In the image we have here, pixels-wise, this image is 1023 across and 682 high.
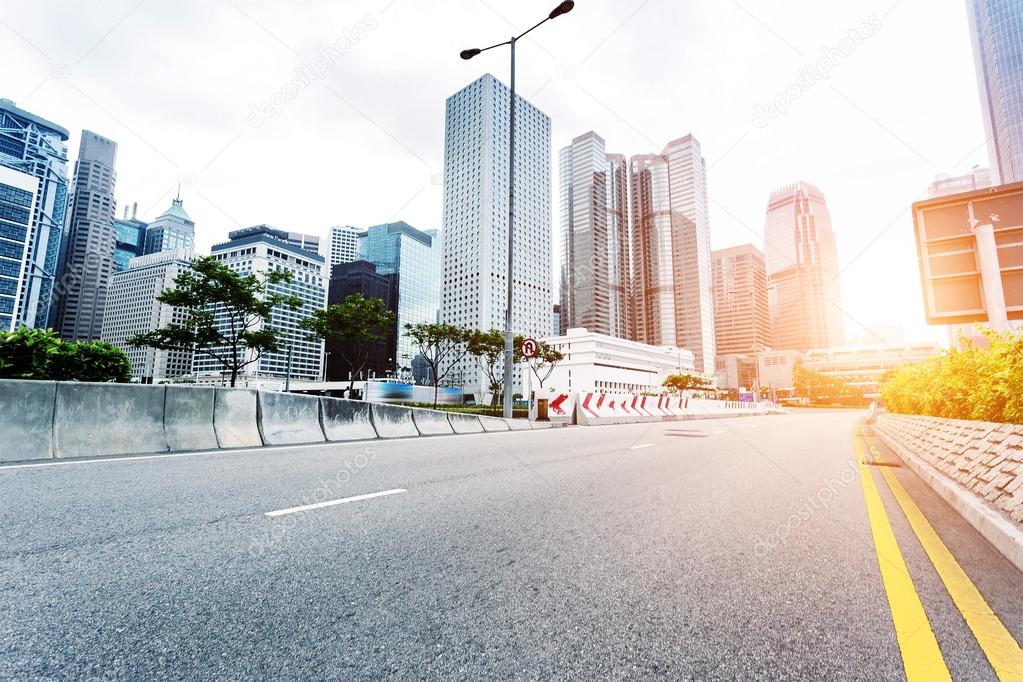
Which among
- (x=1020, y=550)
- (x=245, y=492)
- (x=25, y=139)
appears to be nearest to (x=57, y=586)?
(x=245, y=492)

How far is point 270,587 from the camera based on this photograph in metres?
2.43

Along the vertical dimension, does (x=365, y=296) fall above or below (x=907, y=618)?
above

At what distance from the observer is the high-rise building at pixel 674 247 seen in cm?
16250

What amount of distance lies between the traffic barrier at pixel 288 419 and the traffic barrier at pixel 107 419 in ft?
5.66

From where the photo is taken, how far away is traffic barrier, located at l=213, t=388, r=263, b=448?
8648 mm

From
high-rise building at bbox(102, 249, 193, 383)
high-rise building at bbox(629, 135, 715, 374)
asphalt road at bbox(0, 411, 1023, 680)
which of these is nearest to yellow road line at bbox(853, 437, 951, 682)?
asphalt road at bbox(0, 411, 1023, 680)

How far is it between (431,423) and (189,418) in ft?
19.7

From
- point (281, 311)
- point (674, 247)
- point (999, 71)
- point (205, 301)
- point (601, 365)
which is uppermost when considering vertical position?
point (999, 71)

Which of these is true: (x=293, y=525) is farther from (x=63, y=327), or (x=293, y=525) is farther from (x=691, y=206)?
(x=63, y=327)

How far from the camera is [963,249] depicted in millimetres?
12680

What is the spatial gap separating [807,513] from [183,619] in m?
4.73

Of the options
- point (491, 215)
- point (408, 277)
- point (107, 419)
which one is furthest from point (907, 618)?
point (408, 277)

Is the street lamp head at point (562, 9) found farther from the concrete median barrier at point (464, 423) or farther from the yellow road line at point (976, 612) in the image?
the yellow road line at point (976, 612)

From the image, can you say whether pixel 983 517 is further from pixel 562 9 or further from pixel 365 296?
pixel 365 296
